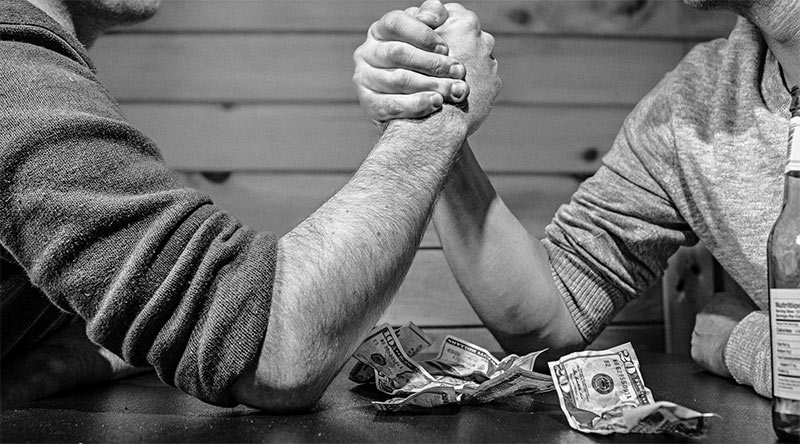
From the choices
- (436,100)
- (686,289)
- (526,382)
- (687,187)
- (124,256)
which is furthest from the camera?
(686,289)

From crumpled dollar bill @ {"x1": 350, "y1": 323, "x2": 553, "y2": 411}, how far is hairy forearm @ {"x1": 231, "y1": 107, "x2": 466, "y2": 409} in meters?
0.11

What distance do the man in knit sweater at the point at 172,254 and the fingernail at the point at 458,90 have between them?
197mm

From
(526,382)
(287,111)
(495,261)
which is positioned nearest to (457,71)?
(495,261)

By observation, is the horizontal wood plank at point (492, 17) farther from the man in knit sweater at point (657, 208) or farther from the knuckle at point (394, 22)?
the knuckle at point (394, 22)

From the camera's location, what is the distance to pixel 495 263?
1.26 metres

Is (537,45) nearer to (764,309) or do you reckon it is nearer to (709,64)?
(709,64)

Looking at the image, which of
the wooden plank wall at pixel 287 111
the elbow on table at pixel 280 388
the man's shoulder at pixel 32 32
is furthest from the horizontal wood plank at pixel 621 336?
the man's shoulder at pixel 32 32

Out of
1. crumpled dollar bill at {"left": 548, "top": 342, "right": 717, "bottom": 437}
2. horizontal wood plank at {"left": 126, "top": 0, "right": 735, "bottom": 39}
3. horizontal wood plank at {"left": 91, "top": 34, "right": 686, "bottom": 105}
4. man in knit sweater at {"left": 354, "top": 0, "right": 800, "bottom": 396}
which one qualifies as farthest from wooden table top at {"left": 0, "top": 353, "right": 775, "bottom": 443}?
horizontal wood plank at {"left": 126, "top": 0, "right": 735, "bottom": 39}

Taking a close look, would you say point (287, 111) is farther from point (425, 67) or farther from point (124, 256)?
point (124, 256)

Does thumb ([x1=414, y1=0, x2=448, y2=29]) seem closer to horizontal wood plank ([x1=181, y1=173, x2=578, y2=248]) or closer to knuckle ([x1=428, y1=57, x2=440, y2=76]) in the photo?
knuckle ([x1=428, y1=57, x2=440, y2=76])

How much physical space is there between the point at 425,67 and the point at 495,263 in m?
0.36

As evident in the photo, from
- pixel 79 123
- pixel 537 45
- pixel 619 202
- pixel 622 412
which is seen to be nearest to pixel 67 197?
pixel 79 123

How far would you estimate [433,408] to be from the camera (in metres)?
0.91

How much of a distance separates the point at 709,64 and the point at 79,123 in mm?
1049
